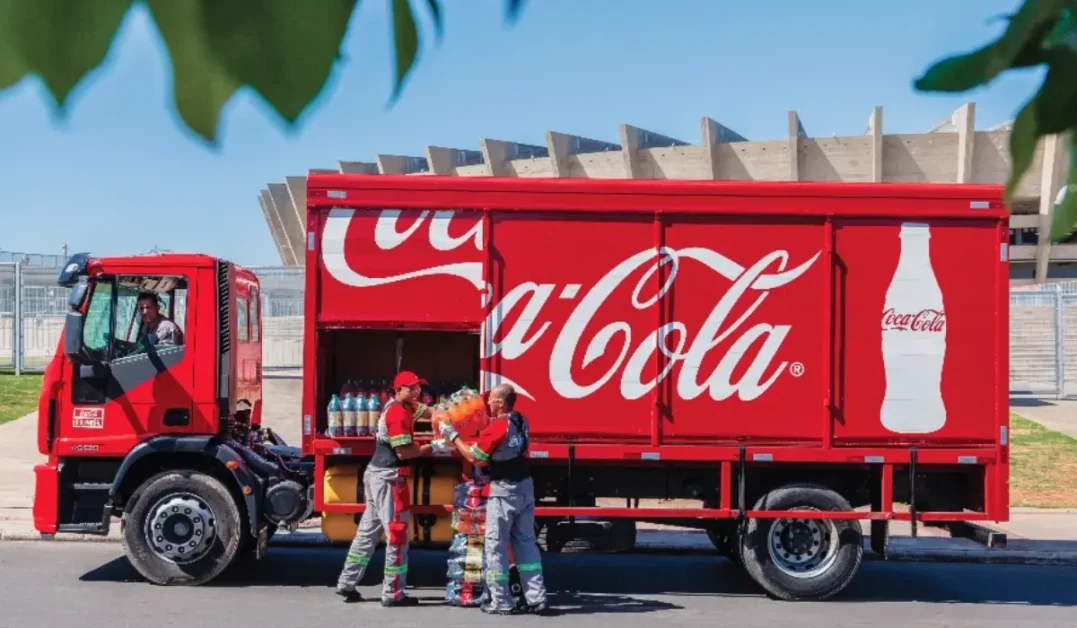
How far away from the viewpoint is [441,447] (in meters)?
9.00

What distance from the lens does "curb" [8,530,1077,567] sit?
11409mm

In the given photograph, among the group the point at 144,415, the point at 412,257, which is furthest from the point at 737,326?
the point at 144,415

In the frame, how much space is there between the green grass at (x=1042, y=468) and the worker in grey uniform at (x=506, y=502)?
26.1 ft

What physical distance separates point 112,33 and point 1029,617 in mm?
9450

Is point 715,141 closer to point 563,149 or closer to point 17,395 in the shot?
point 563,149

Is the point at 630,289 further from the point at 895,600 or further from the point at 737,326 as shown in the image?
the point at 895,600

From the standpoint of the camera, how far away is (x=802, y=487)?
9.30m

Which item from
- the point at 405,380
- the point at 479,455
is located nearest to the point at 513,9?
the point at 479,455

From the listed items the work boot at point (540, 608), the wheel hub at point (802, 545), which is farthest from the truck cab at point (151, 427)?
the wheel hub at point (802, 545)

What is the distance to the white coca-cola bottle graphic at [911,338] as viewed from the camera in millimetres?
9211

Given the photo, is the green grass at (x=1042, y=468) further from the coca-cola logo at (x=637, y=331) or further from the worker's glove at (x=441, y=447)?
the worker's glove at (x=441, y=447)

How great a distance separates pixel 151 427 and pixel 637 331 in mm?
3917

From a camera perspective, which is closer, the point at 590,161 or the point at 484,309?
the point at 484,309

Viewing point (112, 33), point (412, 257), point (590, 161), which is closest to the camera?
point (112, 33)
